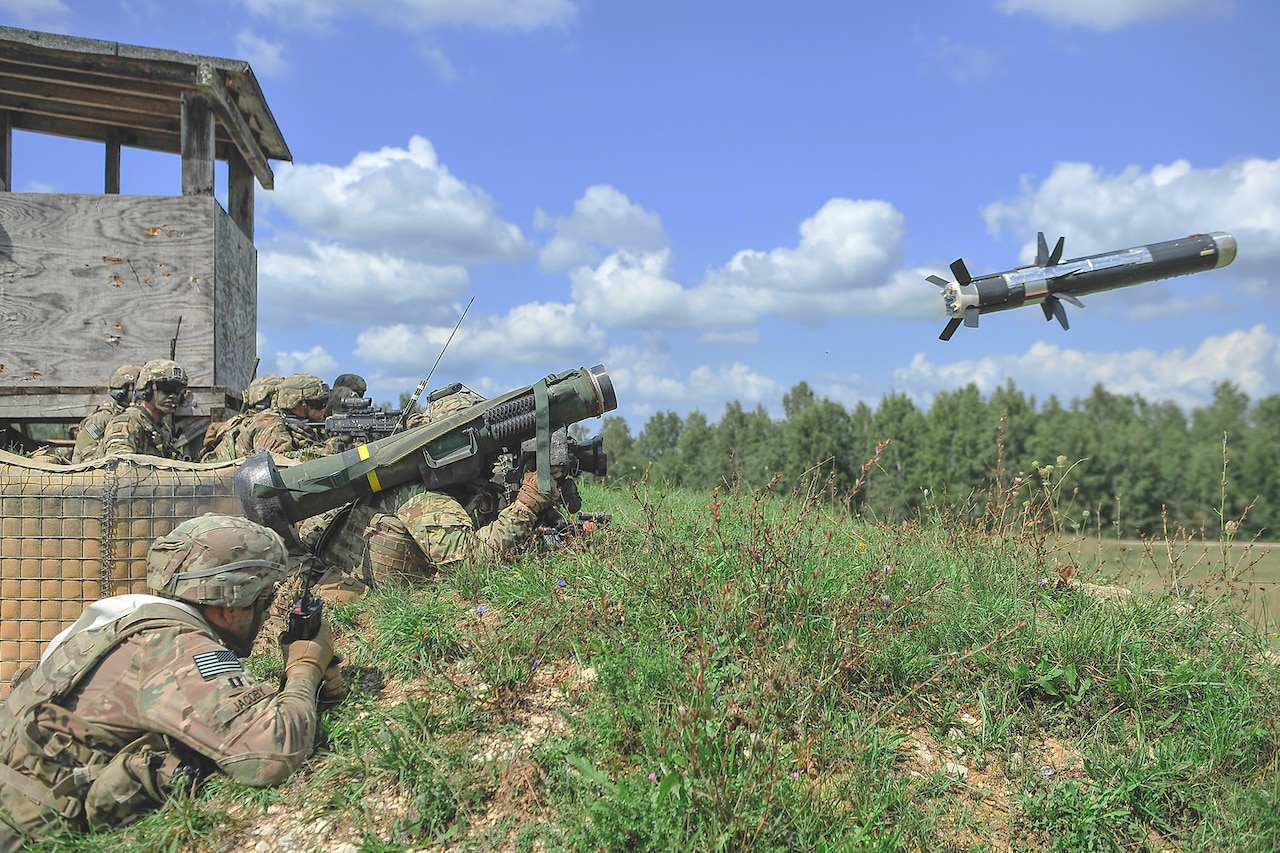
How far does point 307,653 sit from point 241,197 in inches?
323

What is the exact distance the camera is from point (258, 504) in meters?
5.68

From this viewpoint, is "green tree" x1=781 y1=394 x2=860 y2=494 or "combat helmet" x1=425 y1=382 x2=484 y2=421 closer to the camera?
"combat helmet" x1=425 y1=382 x2=484 y2=421

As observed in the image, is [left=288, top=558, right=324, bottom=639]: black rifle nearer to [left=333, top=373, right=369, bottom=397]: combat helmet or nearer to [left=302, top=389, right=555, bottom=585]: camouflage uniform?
[left=302, top=389, right=555, bottom=585]: camouflage uniform

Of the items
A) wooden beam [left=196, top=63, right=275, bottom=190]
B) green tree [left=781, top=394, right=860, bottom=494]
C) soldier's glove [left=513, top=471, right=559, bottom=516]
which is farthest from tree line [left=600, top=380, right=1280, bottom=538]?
soldier's glove [left=513, top=471, right=559, bottom=516]

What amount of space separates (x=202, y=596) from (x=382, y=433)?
3.01 metres

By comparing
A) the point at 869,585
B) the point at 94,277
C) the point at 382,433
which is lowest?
the point at 869,585

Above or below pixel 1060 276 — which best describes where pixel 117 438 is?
below

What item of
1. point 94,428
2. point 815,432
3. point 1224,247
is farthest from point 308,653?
point 815,432

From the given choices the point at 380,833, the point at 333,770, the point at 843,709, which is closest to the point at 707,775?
the point at 843,709

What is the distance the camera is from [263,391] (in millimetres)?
8500

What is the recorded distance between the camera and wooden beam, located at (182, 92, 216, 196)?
8.84m

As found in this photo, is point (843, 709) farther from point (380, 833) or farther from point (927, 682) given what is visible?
point (380, 833)

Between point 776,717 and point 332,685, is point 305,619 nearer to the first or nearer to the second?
point 332,685

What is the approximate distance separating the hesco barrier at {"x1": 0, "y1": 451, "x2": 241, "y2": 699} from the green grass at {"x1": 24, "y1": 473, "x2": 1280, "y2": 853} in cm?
156
